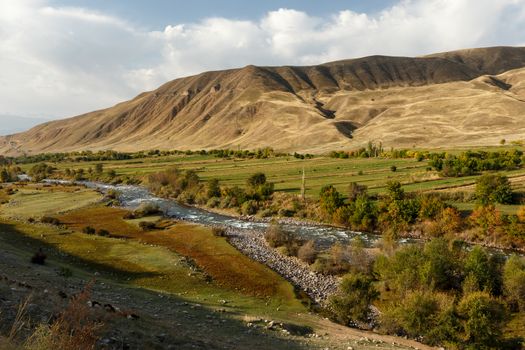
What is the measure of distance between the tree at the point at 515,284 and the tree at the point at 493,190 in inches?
1418

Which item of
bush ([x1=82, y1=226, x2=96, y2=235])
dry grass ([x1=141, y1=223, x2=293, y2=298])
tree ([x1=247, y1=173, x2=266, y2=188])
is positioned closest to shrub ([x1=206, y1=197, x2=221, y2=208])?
tree ([x1=247, y1=173, x2=266, y2=188])

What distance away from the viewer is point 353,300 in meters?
33.4

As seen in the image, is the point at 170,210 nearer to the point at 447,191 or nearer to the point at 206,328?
the point at 447,191

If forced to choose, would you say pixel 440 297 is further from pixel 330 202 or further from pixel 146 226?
pixel 146 226

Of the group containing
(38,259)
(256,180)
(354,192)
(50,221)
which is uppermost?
(256,180)

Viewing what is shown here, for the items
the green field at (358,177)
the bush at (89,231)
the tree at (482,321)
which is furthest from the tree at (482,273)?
the bush at (89,231)

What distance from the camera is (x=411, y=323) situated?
29359 millimetres

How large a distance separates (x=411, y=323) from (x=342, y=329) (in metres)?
5.03

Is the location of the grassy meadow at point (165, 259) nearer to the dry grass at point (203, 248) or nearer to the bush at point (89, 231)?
the dry grass at point (203, 248)

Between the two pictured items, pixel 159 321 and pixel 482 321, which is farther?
pixel 482 321

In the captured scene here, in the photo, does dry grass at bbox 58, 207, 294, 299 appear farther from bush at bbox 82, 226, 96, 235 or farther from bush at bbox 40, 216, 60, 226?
bush at bbox 82, 226, 96, 235

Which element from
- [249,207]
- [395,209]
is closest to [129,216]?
[249,207]

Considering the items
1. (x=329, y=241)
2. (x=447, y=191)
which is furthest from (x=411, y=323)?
(x=447, y=191)

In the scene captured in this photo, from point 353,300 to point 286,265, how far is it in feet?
54.0
